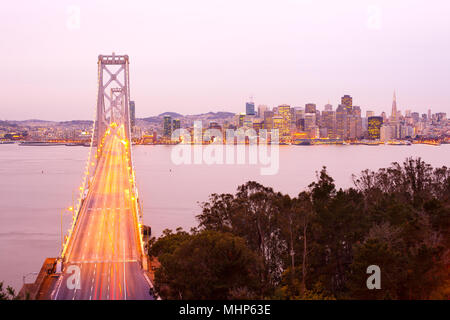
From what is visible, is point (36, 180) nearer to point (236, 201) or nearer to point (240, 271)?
point (236, 201)

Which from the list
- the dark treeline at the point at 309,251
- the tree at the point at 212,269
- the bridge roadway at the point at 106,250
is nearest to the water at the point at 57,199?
the bridge roadway at the point at 106,250

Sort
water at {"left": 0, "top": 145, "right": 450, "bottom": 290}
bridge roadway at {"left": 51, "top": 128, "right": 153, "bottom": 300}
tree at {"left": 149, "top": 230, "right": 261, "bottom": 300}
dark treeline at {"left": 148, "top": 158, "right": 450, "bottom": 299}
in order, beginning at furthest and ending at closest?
water at {"left": 0, "top": 145, "right": 450, "bottom": 290}
bridge roadway at {"left": 51, "top": 128, "right": 153, "bottom": 300}
dark treeline at {"left": 148, "top": 158, "right": 450, "bottom": 299}
tree at {"left": 149, "top": 230, "right": 261, "bottom": 300}

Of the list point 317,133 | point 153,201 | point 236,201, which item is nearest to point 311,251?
point 236,201

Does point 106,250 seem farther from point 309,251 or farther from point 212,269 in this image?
point 212,269

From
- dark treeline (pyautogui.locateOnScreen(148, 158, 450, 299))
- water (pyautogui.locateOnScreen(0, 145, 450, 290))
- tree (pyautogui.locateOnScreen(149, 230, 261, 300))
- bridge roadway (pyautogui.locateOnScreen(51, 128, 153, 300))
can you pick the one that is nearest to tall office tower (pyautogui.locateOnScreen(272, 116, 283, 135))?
water (pyautogui.locateOnScreen(0, 145, 450, 290))

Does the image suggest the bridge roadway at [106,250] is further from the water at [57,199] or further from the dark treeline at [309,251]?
the water at [57,199]

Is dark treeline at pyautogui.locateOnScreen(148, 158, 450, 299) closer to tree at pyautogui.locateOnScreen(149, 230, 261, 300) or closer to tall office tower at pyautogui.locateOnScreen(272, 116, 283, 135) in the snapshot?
tree at pyautogui.locateOnScreen(149, 230, 261, 300)
